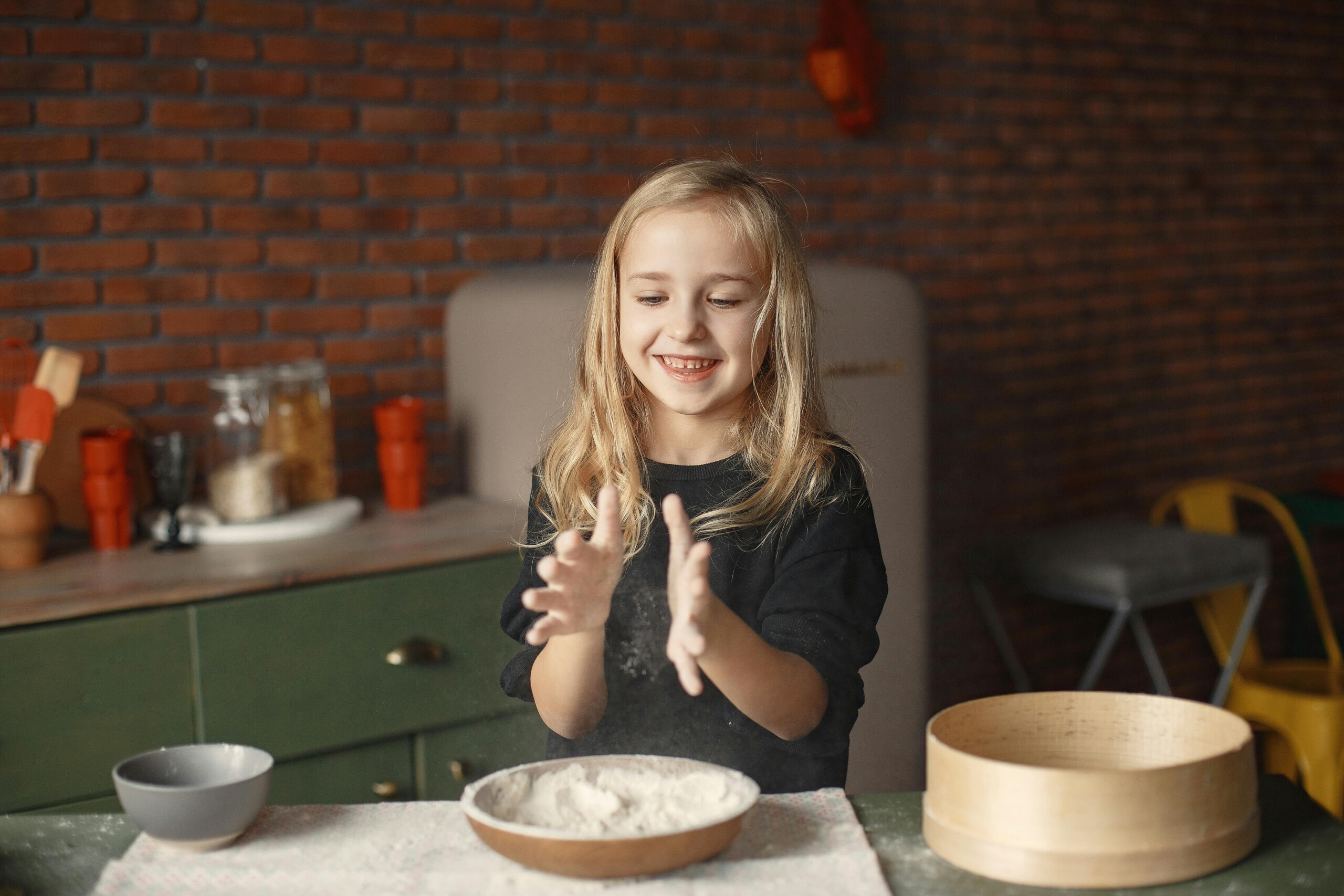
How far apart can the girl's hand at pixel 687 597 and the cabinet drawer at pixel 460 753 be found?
3.48ft

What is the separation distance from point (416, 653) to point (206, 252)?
0.92 m

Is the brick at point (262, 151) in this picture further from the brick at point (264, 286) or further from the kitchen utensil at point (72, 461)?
the kitchen utensil at point (72, 461)

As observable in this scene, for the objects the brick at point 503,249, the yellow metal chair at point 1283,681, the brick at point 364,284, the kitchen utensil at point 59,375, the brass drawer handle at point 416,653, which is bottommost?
the yellow metal chair at point 1283,681

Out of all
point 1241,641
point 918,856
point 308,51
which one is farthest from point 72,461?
point 1241,641

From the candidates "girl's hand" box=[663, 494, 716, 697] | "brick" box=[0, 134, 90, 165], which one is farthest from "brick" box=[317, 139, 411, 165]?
"girl's hand" box=[663, 494, 716, 697]

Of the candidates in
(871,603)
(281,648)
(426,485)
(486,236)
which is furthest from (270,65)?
(871,603)

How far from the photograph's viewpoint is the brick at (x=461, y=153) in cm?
262

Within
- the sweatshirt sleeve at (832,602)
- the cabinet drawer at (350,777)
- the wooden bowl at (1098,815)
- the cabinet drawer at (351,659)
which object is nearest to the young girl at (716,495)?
the sweatshirt sleeve at (832,602)

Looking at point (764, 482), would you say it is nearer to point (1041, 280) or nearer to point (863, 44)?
point (863, 44)

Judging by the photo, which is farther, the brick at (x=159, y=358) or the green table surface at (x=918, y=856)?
the brick at (x=159, y=358)

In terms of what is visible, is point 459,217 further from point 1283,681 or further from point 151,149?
point 1283,681

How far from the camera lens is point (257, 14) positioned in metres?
2.40

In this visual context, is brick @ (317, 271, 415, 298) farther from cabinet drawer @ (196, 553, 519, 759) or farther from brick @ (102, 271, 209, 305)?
cabinet drawer @ (196, 553, 519, 759)

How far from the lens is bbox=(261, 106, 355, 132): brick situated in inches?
96.0
